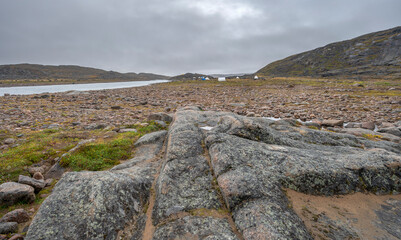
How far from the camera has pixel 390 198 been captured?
6371 mm

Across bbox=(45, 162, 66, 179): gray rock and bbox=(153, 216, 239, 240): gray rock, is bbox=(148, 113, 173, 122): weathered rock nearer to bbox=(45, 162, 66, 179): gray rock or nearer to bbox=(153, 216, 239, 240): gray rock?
bbox=(45, 162, 66, 179): gray rock

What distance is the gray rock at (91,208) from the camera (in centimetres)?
492

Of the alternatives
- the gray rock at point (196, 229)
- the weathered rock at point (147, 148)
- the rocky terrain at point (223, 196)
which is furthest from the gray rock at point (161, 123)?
the gray rock at point (196, 229)

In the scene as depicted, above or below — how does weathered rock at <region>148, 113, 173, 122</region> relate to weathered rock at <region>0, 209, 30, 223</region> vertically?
above

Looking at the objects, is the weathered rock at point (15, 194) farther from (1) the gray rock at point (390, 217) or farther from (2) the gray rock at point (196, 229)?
(1) the gray rock at point (390, 217)

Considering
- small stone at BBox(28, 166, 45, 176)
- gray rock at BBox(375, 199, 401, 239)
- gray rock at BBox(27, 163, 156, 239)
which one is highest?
gray rock at BBox(27, 163, 156, 239)

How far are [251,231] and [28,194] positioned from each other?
8.87 metres

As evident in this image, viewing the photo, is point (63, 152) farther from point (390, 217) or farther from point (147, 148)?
point (390, 217)

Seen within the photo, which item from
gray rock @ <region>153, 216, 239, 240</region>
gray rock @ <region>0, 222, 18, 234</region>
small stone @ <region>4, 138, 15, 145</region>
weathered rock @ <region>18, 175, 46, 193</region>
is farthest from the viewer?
small stone @ <region>4, 138, 15, 145</region>

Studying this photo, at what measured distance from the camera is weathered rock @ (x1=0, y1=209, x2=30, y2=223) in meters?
6.24

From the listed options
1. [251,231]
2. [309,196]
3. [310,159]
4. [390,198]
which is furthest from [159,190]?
[390,198]

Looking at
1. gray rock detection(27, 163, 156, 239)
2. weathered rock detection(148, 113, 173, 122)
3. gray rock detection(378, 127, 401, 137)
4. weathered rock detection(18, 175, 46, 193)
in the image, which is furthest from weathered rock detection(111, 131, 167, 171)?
gray rock detection(378, 127, 401, 137)

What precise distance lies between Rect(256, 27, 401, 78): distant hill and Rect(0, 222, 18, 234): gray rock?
439 feet

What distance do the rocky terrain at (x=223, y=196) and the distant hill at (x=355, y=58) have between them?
12497cm
